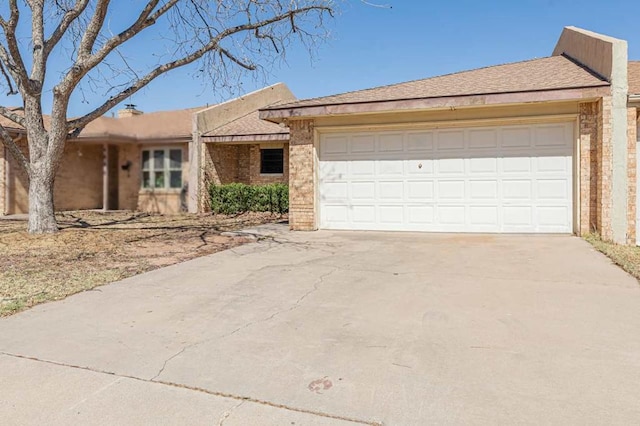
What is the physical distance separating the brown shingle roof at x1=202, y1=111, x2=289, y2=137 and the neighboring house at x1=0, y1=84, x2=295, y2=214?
40mm

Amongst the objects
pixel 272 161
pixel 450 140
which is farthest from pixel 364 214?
pixel 272 161

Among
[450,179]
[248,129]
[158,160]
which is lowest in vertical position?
[450,179]

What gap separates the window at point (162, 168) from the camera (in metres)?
18.9

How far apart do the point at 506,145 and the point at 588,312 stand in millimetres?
6226

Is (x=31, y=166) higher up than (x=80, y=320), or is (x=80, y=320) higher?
(x=31, y=166)

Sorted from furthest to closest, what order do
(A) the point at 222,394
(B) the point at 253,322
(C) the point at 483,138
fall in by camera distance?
1. (C) the point at 483,138
2. (B) the point at 253,322
3. (A) the point at 222,394

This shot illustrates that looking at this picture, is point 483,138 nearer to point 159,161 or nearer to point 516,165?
point 516,165

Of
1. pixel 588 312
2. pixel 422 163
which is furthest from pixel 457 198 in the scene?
pixel 588 312

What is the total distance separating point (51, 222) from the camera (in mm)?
10875

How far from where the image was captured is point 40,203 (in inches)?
426

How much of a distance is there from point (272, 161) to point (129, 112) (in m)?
9.13

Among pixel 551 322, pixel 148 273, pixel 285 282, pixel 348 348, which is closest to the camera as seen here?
pixel 348 348

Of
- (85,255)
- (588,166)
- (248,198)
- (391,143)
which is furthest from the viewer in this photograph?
(248,198)

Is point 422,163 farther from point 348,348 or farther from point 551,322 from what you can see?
point 348,348
